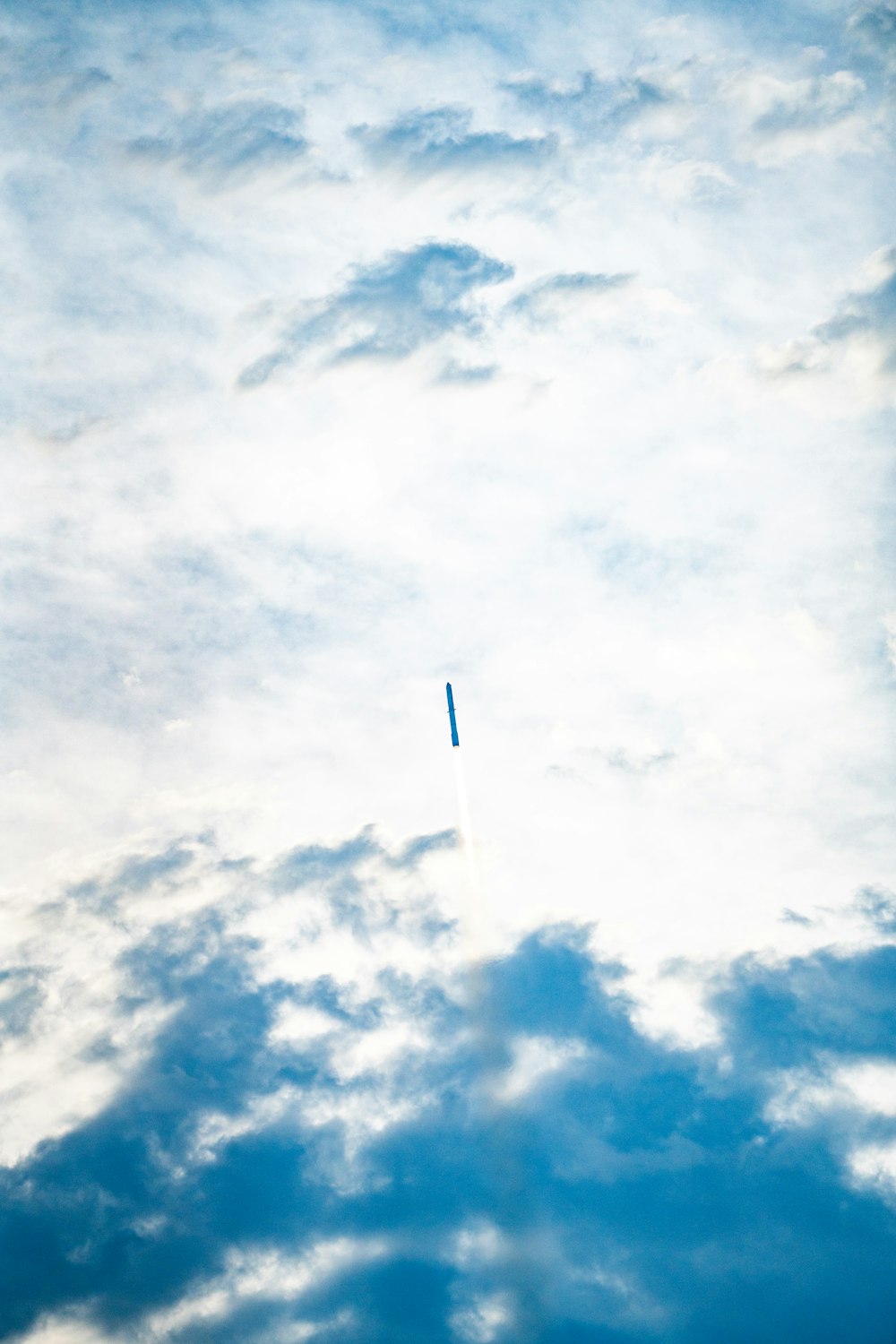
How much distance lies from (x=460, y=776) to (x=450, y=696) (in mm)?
16471

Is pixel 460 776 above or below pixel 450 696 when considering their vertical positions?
below

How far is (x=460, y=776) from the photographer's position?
95.5 m

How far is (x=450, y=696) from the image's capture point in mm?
90188
